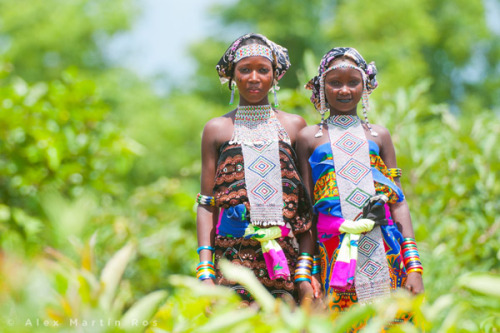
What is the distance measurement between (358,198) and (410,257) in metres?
0.35

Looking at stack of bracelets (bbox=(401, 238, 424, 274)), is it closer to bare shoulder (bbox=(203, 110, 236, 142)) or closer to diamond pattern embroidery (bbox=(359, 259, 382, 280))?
diamond pattern embroidery (bbox=(359, 259, 382, 280))

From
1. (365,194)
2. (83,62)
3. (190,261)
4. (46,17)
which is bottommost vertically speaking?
(190,261)

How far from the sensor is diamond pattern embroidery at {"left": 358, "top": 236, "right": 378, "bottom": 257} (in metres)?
2.63

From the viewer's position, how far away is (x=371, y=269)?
261 cm

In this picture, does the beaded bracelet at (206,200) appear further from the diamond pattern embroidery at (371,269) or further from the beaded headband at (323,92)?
the diamond pattern embroidery at (371,269)

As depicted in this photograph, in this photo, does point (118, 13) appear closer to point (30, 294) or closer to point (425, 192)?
point (425, 192)

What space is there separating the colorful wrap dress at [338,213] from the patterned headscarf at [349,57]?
292 mm

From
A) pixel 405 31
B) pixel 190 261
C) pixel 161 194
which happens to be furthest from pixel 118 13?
pixel 190 261

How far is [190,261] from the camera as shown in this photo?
545cm

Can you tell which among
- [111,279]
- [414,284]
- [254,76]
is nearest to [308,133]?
[254,76]

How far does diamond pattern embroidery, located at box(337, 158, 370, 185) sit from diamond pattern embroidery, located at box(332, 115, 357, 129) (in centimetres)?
20

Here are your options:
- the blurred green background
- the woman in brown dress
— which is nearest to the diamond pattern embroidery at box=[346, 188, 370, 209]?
the woman in brown dress

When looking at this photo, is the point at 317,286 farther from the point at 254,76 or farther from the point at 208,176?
the point at 254,76

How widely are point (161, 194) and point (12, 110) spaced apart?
207 centimetres
